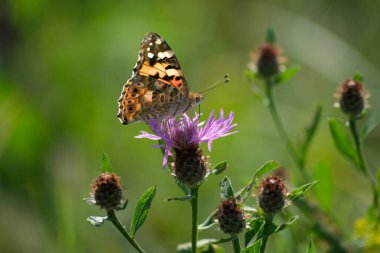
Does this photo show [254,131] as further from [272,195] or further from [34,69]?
[272,195]

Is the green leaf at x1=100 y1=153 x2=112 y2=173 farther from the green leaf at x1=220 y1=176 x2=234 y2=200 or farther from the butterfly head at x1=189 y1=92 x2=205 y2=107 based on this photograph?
the butterfly head at x1=189 y1=92 x2=205 y2=107

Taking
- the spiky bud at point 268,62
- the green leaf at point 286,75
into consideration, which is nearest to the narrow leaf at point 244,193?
the green leaf at point 286,75

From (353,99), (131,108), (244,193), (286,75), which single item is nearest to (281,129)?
(286,75)

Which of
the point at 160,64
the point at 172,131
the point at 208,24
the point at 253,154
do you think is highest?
the point at 208,24

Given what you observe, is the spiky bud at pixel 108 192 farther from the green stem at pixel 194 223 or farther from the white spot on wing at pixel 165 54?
the white spot on wing at pixel 165 54

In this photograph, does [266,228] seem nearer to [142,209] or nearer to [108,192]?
[142,209]

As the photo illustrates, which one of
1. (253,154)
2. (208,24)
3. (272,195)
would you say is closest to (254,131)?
(253,154)
